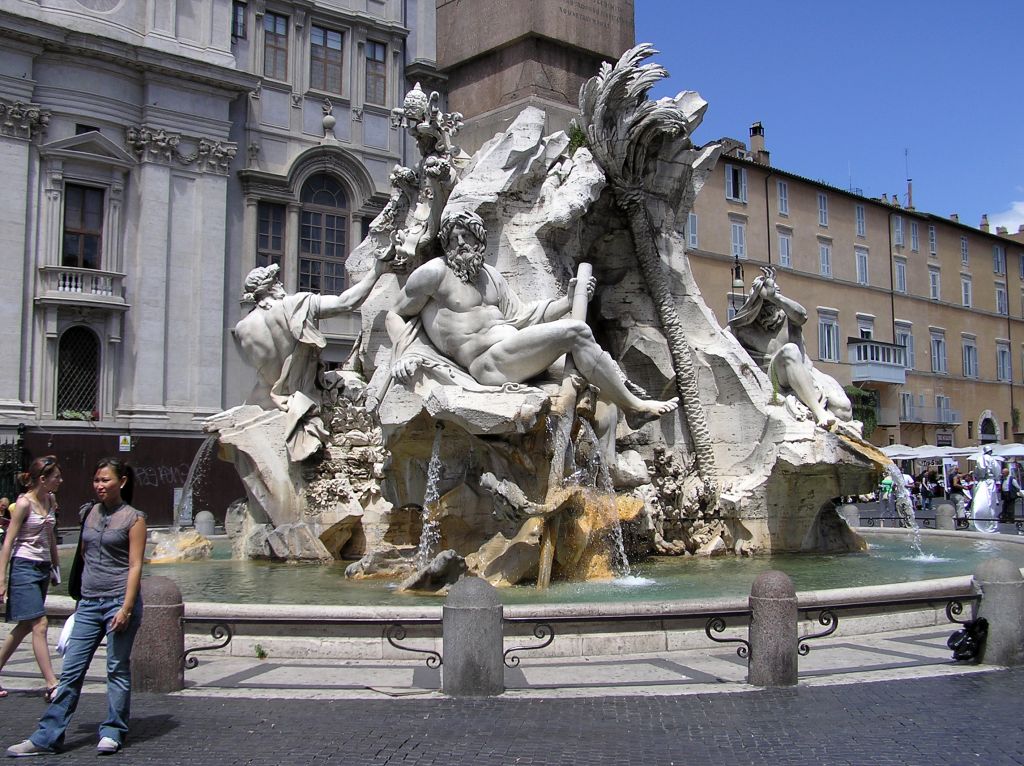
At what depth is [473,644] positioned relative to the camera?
560cm

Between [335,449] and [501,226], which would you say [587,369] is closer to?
[501,226]

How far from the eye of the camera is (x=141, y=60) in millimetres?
27578

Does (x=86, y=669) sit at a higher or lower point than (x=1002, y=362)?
lower

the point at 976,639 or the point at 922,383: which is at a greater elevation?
the point at 922,383

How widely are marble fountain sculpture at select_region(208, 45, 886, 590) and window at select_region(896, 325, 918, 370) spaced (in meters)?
34.1

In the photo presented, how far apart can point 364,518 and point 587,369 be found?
3.47 m

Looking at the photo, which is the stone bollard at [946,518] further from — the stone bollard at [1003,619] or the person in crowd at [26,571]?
the person in crowd at [26,571]

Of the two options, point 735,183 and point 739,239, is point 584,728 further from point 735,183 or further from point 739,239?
point 735,183

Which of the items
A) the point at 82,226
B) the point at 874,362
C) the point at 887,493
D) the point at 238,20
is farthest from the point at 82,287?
the point at 874,362

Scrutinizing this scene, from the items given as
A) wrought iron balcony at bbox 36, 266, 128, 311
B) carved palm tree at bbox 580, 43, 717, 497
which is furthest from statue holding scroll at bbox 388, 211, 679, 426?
wrought iron balcony at bbox 36, 266, 128, 311

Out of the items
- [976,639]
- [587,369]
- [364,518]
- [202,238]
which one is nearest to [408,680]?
[976,639]

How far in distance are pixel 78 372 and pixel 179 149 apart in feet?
22.1

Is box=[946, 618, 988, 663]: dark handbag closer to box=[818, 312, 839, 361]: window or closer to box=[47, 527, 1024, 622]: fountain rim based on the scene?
box=[47, 527, 1024, 622]: fountain rim

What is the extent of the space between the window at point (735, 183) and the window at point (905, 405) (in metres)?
12.0
